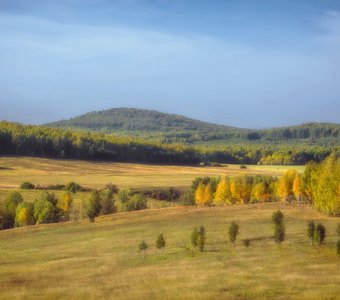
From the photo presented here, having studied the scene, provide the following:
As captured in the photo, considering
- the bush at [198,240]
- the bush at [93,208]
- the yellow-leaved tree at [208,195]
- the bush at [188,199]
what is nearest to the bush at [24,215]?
the bush at [93,208]

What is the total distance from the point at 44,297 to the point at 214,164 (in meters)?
159

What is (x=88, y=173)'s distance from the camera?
450 feet

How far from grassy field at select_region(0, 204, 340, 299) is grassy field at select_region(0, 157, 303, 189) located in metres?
53.1

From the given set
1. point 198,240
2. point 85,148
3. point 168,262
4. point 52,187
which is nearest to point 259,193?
point 52,187

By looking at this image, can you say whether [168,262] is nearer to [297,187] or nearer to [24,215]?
[24,215]

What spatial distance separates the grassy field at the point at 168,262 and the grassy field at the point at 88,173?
174 ft

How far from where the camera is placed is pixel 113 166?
15850cm

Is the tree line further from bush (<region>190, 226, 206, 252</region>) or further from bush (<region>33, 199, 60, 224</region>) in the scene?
bush (<region>33, 199, 60, 224</region>)

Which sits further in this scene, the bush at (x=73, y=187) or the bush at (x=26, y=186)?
the bush at (x=26, y=186)

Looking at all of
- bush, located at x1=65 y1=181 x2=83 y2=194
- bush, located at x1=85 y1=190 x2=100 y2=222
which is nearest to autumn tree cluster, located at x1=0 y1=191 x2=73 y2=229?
bush, located at x1=85 y1=190 x2=100 y2=222

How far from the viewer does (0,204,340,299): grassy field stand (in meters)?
28.1

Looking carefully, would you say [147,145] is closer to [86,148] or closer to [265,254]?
[86,148]

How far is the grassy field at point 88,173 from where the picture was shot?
388ft

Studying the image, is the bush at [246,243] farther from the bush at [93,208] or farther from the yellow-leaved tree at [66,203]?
the yellow-leaved tree at [66,203]
